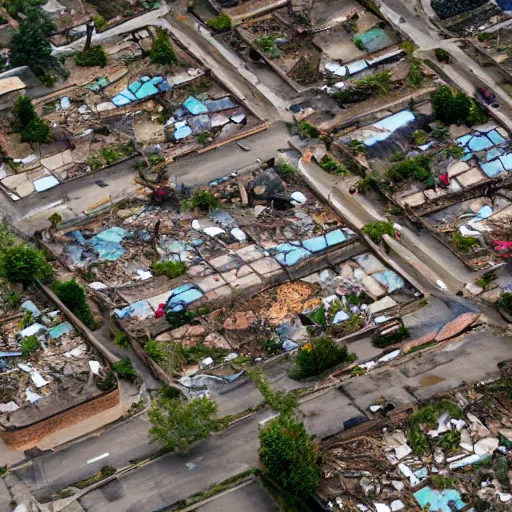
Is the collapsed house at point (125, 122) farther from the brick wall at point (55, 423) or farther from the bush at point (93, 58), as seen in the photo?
the brick wall at point (55, 423)

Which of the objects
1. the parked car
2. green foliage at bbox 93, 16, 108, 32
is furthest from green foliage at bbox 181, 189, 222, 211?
the parked car

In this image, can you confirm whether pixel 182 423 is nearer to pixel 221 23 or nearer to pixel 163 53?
pixel 163 53

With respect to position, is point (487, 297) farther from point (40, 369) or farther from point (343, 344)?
point (40, 369)

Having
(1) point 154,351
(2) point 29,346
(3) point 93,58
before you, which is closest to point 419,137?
(3) point 93,58

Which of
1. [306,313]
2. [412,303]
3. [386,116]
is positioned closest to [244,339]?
[306,313]

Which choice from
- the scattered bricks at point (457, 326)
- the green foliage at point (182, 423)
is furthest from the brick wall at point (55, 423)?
the scattered bricks at point (457, 326)

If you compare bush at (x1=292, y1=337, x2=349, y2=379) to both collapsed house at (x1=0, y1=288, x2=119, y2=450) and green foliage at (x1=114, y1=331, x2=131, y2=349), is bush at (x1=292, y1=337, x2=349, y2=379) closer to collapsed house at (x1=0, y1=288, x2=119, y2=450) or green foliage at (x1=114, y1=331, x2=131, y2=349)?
green foliage at (x1=114, y1=331, x2=131, y2=349)
